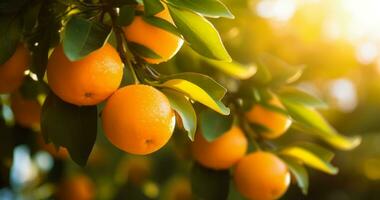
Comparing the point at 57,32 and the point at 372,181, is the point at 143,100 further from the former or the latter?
the point at 372,181

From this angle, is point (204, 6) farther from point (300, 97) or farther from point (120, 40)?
point (300, 97)

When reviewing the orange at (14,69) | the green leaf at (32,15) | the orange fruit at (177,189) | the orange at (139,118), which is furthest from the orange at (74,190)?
the orange at (139,118)

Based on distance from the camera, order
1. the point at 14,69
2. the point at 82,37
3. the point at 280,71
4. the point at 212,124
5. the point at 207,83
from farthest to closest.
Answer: the point at 280,71 → the point at 212,124 → the point at 14,69 → the point at 207,83 → the point at 82,37

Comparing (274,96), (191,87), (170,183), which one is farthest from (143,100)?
(170,183)

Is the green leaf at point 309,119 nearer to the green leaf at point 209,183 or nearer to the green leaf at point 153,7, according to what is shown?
the green leaf at point 209,183

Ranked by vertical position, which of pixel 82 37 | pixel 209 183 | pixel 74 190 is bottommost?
pixel 74 190

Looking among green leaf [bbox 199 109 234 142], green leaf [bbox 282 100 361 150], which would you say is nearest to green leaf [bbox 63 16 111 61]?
green leaf [bbox 199 109 234 142]

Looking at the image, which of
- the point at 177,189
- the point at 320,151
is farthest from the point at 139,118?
the point at 177,189
